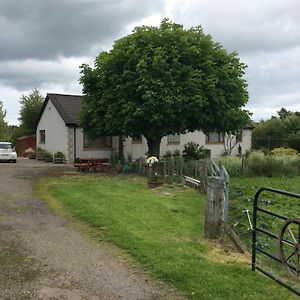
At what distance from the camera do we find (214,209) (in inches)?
325

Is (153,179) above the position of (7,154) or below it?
below

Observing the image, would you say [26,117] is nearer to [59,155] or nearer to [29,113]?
[29,113]

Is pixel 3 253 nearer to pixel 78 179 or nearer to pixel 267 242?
pixel 267 242

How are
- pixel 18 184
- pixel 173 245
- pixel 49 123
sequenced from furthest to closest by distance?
pixel 49 123, pixel 18 184, pixel 173 245

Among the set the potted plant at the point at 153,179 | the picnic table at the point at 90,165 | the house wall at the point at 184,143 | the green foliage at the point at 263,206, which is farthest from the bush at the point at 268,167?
the house wall at the point at 184,143

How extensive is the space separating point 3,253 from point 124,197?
6.53 metres

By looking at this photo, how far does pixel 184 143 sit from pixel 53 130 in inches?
398

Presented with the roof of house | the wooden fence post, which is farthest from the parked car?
the wooden fence post

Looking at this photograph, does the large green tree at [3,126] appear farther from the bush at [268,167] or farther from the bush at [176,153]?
the bush at [268,167]

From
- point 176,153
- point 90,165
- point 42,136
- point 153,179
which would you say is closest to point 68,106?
point 42,136

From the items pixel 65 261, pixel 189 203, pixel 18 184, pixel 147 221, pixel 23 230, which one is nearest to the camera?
pixel 65 261

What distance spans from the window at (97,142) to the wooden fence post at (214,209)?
22.9 metres

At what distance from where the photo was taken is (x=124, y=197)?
13.2 metres

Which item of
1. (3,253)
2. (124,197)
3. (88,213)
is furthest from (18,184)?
(3,253)
